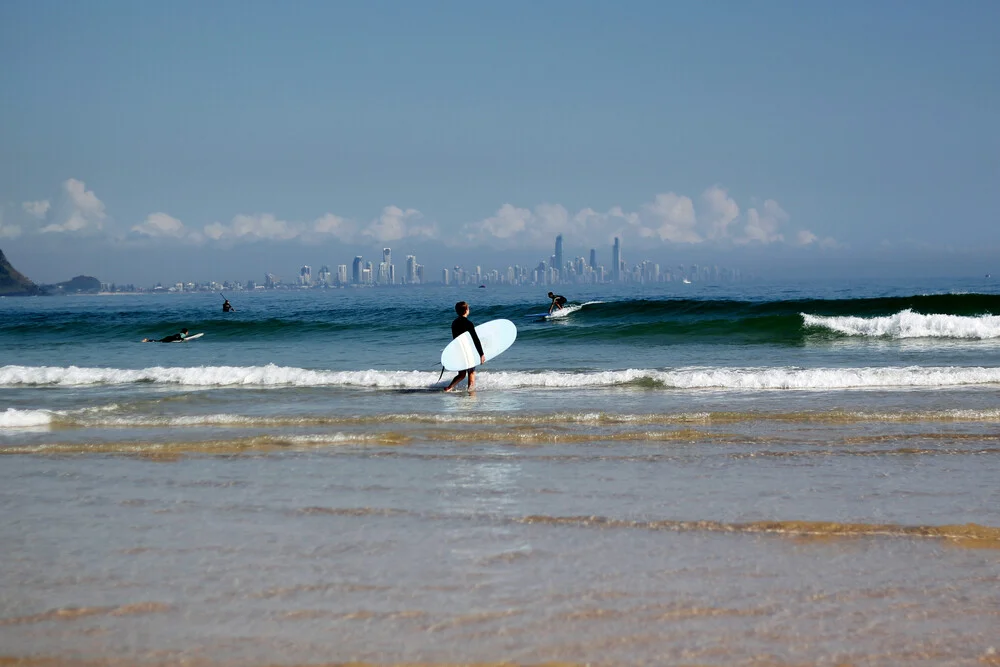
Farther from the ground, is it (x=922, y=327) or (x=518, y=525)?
(x=922, y=327)

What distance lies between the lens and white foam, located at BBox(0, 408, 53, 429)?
445 inches

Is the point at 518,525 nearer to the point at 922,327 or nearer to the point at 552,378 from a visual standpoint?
the point at 552,378

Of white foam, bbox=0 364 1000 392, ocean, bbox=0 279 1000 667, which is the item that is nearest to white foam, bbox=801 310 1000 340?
white foam, bbox=0 364 1000 392

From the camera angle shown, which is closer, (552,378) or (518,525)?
(518,525)

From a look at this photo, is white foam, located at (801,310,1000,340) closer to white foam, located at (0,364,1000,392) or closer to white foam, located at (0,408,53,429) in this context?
white foam, located at (0,364,1000,392)

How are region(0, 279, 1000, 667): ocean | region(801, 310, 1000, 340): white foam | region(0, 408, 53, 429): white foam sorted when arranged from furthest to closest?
region(801, 310, 1000, 340): white foam < region(0, 408, 53, 429): white foam < region(0, 279, 1000, 667): ocean

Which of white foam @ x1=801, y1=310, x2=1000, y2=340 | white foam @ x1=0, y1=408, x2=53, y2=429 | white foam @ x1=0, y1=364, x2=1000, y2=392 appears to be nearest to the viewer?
white foam @ x1=0, y1=408, x2=53, y2=429

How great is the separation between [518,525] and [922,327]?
21.7 m

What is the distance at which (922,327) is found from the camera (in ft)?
78.1

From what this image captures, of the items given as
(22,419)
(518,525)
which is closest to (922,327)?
(518,525)

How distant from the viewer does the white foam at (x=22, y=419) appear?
11.3 m

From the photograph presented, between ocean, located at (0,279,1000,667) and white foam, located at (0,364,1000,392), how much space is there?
14cm

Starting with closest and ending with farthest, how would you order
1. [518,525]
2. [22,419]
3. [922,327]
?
[518,525] → [22,419] → [922,327]

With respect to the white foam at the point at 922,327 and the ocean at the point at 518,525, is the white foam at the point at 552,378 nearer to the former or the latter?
the ocean at the point at 518,525
